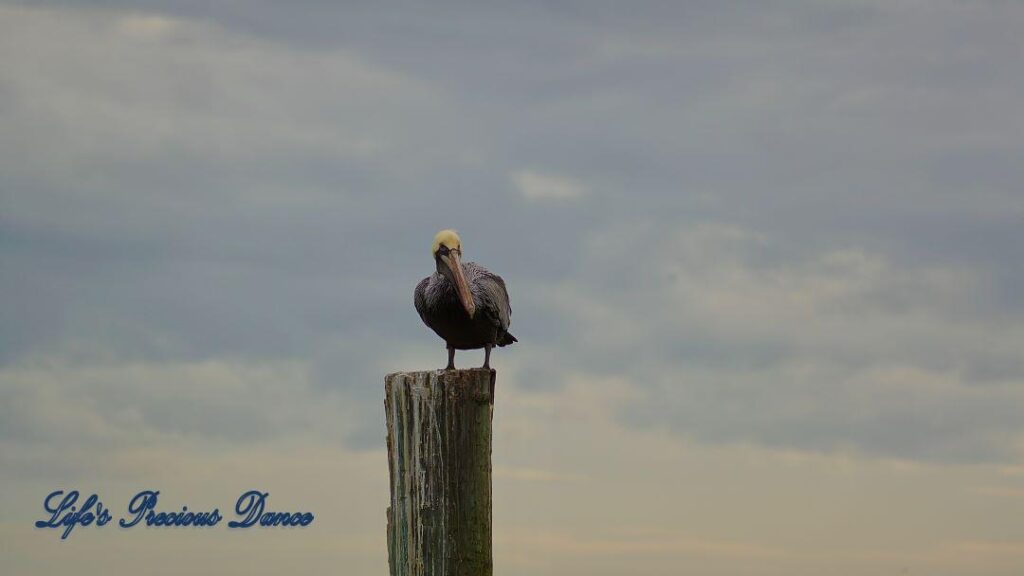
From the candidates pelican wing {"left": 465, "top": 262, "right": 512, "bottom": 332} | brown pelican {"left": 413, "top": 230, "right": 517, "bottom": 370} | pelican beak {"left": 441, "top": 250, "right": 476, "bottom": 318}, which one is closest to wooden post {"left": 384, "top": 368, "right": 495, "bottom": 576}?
pelican beak {"left": 441, "top": 250, "right": 476, "bottom": 318}

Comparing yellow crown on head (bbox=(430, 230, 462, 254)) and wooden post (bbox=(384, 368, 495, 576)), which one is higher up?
yellow crown on head (bbox=(430, 230, 462, 254))

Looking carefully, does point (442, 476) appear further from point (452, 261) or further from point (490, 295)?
point (490, 295)

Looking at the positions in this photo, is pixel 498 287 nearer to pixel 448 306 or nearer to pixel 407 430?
pixel 448 306

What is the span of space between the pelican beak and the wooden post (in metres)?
3.19

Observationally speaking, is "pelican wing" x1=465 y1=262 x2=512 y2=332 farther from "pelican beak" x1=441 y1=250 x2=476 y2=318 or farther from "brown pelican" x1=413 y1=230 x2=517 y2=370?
"pelican beak" x1=441 y1=250 x2=476 y2=318

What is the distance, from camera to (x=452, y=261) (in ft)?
37.6

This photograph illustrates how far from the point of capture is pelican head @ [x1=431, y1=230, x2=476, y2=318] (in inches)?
446

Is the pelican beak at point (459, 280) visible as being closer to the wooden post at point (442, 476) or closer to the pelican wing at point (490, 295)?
the pelican wing at point (490, 295)

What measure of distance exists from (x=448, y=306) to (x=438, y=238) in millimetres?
680

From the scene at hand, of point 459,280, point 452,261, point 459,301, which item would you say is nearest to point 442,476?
Answer: point 459,280

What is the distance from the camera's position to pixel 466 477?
25.6ft

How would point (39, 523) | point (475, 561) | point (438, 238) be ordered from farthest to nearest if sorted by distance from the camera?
point (39, 523), point (438, 238), point (475, 561)

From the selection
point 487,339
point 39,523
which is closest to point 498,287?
point 487,339

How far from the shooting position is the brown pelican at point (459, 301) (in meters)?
11.5
